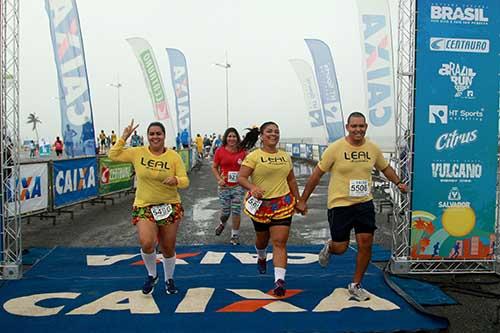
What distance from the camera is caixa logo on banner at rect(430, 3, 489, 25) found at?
5234 mm

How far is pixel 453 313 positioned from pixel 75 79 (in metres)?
11.4

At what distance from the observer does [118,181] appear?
1254cm

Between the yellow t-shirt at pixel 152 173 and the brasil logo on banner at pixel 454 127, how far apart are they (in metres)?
2.83

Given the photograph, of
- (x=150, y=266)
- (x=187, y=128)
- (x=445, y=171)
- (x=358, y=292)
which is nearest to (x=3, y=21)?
(x=150, y=266)

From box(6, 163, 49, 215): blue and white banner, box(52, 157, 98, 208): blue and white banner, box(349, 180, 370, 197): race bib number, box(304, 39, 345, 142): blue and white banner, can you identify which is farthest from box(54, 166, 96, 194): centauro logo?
box(304, 39, 345, 142): blue and white banner

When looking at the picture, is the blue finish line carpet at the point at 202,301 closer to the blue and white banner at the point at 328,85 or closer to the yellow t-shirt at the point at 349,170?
the yellow t-shirt at the point at 349,170

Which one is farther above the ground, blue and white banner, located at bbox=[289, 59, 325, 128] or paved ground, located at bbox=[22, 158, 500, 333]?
blue and white banner, located at bbox=[289, 59, 325, 128]

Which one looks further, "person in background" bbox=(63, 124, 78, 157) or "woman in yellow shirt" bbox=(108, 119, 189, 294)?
"person in background" bbox=(63, 124, 78, 157)

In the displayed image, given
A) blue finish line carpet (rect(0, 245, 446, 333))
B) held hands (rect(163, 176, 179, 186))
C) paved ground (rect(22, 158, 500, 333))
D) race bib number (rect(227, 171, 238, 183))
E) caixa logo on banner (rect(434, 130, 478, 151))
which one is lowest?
paved ground (rect(22, 158, 500, 333))

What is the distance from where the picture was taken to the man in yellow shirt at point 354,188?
4418 mm

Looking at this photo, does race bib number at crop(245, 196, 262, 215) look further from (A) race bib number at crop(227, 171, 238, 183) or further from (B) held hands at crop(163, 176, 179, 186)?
(A) race bib number at crop(227, 171, 238, 183)

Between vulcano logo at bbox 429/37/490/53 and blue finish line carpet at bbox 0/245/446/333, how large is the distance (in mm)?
2762

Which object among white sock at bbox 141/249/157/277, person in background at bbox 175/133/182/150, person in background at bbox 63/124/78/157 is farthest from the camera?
person in background at bbox 175/133/182/150

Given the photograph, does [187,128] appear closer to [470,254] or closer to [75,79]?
[75,79]
